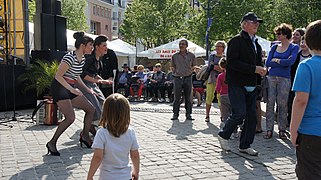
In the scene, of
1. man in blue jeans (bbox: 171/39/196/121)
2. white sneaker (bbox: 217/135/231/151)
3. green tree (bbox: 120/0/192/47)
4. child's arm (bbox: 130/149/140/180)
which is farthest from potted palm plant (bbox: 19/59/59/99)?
green tree (bbox: 120/0/192/47)

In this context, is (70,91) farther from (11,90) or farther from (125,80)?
(125,80)

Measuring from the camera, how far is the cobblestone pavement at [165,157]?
17.1 feet

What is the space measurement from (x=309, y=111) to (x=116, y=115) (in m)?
1.43

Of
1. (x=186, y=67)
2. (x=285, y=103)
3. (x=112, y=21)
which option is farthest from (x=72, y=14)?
(x=285, y=103)

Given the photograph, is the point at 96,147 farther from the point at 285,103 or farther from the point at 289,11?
the point at 289,11

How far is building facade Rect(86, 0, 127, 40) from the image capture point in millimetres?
75250

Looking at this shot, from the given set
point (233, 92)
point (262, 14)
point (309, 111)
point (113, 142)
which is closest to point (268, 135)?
point (233, 92)

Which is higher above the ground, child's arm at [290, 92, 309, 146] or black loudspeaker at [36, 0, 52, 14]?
black loudspeaker at [36, 0, 52, 14]

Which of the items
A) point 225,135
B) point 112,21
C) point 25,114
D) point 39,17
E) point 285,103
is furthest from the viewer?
point 112,21

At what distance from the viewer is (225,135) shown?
6148 millimetres

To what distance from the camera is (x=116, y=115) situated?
10.7 feet

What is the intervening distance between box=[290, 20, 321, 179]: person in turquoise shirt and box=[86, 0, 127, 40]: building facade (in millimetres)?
71114

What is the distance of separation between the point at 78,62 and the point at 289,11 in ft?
100

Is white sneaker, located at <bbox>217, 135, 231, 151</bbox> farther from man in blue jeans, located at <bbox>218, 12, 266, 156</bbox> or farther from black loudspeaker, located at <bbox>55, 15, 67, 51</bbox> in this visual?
black loudspeaker, located at <bbox>55, 15, 67, 51</bbox>
